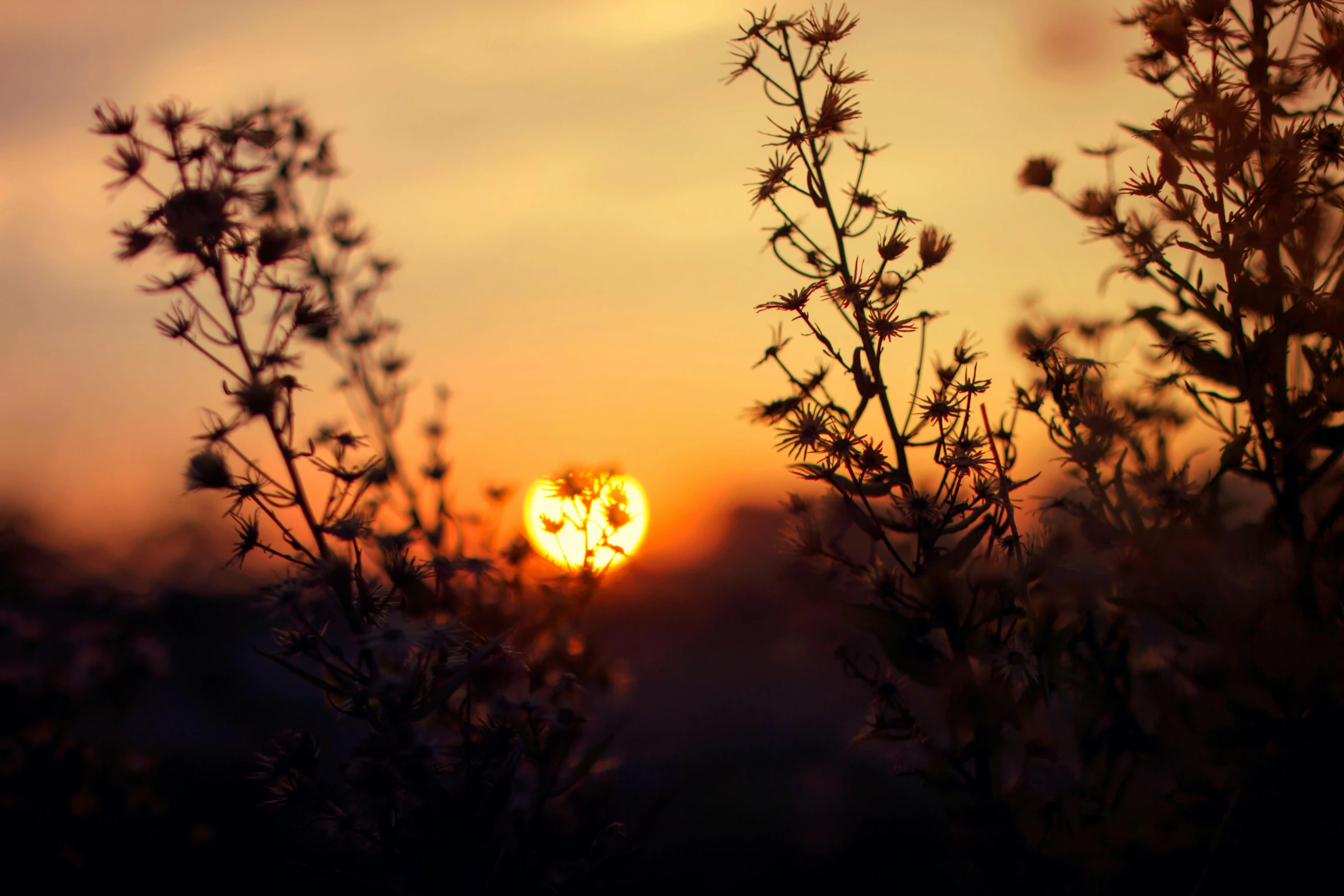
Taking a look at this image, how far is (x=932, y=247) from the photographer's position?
169cm

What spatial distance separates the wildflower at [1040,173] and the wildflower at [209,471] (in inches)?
68.5

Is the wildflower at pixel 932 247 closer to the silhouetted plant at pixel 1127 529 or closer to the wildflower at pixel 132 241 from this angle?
the silhouetted plant at pixel 1127 529

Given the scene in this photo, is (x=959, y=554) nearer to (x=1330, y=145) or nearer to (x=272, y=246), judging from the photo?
(x=1330, y=145)

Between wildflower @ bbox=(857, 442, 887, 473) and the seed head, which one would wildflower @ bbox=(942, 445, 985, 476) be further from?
the seed head

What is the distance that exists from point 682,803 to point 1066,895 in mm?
1226

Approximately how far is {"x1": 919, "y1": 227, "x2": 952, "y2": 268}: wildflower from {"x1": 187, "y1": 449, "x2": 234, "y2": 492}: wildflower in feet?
4.43

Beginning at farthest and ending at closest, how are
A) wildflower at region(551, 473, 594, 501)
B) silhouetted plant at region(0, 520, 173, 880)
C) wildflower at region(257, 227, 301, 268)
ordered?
silhouetted plant at region(0, 520, 173, 880)
wildflower at region(551, 473, 594, 501)
wildflower at region(257, 227, 301, 268)

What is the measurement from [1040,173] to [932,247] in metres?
0.48

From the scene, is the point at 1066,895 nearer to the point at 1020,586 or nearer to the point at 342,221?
the point at 1020,586

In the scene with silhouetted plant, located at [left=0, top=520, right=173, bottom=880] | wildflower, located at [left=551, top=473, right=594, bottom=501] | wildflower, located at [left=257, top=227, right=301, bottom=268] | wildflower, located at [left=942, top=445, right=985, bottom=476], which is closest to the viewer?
wildflower, located at [left=942, top=445, right=985, bottom=476]

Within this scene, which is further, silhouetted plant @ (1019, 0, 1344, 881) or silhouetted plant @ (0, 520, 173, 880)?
silhouetted plant @ (0, 520, 173, 880)

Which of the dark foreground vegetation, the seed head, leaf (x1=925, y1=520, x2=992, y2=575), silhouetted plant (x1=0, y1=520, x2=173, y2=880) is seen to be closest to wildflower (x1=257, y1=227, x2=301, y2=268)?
the dark foreground vegetation

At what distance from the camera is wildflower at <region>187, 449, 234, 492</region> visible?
168 cm

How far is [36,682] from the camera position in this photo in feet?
9.96
